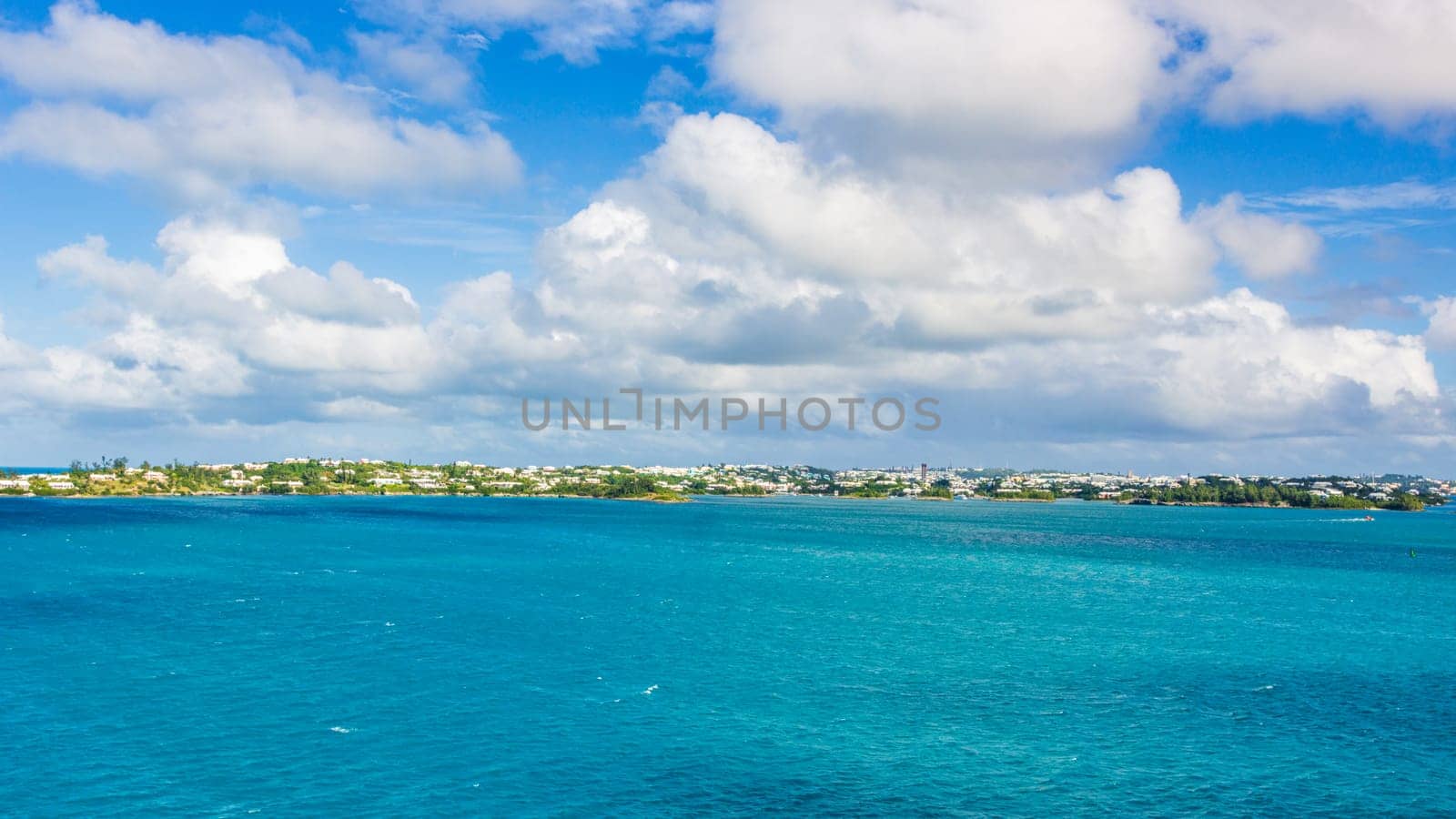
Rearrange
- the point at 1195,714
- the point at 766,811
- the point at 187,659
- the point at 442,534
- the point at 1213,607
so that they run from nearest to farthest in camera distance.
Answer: the point at 766,811, the point at 1195,714, the point at 187,659, the point at 1213,607, the point at 442,534

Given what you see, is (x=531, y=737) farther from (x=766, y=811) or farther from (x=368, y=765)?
(x=766, y=811)

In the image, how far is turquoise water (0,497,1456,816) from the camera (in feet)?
119

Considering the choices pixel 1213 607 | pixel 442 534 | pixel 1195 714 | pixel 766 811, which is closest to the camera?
pixel 766 811

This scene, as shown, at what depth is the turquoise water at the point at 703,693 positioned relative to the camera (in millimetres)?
36219

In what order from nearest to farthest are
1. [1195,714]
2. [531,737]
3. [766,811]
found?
[766,811]
[531,737]
[1195,714]

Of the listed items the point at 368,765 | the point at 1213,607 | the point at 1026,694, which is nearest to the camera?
the point at 368,765

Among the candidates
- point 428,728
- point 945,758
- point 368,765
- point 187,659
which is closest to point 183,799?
point 368,765

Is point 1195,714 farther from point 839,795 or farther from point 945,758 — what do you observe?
point 839,795

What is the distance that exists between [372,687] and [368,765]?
12265mm

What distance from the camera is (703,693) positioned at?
49.7 metres

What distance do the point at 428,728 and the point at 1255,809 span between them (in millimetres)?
33868

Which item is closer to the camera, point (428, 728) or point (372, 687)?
point (428, 728)

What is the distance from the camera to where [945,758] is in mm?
39875

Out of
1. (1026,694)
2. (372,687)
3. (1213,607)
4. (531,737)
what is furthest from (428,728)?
(1213,607)
